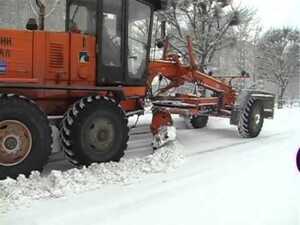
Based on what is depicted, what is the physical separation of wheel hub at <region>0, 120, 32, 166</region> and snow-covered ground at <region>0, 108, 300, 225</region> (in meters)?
0.37

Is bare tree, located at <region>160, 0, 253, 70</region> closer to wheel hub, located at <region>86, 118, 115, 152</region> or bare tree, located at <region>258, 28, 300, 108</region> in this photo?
wheel hub, located at <region>86, 118, 115, 152</region>

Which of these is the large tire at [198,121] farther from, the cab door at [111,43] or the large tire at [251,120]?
the cab door at [111,43]

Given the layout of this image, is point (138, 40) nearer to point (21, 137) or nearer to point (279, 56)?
point (21, 137)

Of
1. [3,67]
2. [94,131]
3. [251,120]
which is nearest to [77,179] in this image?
[94,131]

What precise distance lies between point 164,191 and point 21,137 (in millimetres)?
2217

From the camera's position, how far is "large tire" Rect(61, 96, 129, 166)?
7.68 meters

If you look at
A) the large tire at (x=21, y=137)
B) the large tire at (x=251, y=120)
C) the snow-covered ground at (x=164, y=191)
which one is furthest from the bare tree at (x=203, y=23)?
the large tire at (x=21, y=137)

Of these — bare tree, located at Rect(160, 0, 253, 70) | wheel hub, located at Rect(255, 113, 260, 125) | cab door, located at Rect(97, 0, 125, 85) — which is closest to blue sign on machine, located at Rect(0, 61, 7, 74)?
cab door, located at Rect(97, 0, 125, 85)

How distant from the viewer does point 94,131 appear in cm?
795

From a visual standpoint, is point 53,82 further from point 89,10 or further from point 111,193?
point 111,193

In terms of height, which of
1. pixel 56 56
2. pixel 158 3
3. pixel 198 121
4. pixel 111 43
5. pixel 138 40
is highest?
pixel 158 3

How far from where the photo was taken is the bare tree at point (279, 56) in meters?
49.2

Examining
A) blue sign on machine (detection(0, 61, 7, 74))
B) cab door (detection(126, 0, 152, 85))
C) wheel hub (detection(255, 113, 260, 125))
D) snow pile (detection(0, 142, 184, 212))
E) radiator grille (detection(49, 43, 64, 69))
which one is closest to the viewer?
snow pile (detection(0, 142, 184, 212))

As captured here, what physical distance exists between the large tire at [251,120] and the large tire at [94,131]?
4540 mm
